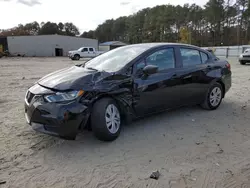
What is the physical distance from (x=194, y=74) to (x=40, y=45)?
129 ft

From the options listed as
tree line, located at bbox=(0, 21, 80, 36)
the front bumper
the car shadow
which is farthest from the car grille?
tree line, located at bbox=(0, 21, 80, 36)

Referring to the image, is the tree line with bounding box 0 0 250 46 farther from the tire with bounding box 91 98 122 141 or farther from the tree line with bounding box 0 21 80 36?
the tire with bounding box 91 98 122 141

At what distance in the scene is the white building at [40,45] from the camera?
38.2m

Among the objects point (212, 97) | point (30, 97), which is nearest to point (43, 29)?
point (212, 97)

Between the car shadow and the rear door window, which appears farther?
the rear door window

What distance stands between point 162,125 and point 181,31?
5135 centimetres

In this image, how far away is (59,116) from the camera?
2.83 m

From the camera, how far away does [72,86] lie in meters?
2.98

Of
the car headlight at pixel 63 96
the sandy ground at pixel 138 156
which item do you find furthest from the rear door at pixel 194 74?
the car headlight at pixel 63 96

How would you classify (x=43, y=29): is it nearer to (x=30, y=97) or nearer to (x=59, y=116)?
(x=30, y=97)

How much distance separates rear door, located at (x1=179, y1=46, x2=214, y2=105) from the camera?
4277mm

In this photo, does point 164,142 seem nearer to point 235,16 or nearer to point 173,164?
point 173,164

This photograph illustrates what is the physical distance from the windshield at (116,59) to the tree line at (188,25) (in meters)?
47.1

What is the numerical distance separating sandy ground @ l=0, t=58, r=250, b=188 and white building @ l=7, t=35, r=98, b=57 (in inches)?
1499
